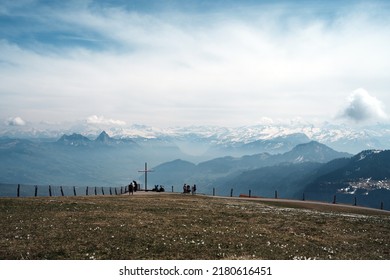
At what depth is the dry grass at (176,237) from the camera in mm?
23531

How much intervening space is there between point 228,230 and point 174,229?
479 cm

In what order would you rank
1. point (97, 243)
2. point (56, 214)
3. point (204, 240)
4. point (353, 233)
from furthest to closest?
point (56, 214), point (353, 233), point (204, 240), point (97, 243)

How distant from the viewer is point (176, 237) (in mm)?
27969

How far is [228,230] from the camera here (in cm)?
3234

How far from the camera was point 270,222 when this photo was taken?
38.9 meters

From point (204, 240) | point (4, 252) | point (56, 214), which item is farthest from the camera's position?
point (56, 214)

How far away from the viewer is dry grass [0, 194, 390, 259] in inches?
926
